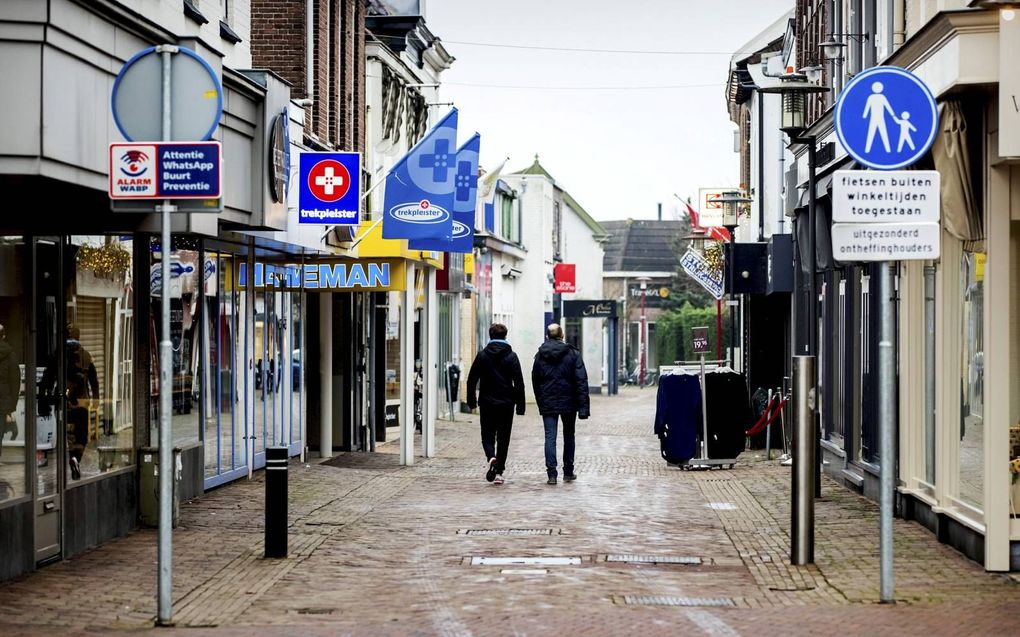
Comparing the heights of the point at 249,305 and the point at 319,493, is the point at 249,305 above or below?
above

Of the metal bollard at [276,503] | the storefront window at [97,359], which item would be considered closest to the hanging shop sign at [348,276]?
the storefront window at [97,359]

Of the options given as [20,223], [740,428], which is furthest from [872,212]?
[740,428]

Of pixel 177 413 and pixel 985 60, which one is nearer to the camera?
pixel 985 60

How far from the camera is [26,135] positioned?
9.52m

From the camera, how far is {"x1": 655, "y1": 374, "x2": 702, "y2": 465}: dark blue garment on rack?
843 inches

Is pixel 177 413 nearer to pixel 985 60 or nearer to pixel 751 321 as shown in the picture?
pixel 985 60

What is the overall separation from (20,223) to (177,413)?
487 cm

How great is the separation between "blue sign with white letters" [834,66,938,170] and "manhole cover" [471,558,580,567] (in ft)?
13.0

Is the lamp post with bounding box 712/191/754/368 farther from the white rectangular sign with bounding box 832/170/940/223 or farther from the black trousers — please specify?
the white rectangular sign with bounding box 832/170/940/223

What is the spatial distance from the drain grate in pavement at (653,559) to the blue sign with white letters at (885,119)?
12.4 ft

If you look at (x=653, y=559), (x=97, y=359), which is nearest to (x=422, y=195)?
(x=97, y=359)

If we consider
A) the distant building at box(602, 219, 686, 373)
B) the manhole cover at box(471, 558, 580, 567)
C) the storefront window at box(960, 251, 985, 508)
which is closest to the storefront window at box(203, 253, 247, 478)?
the manhole cover at box(471, 558, 580, 567)

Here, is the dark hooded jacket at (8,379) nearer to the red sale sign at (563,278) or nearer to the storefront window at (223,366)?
the storefront window at (223,366)

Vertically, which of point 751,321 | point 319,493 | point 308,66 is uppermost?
point 308,66
